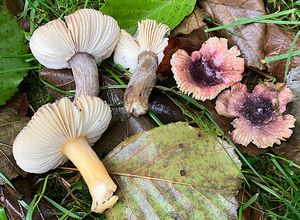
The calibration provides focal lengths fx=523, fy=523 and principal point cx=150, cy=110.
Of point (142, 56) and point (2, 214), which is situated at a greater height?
point (142, 56)

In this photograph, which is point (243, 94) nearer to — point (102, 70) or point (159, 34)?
point (159, 34)

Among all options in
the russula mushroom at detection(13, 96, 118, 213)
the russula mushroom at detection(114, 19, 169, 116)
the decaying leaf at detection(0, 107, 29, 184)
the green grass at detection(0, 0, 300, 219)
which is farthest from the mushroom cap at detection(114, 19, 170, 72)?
the decaying leaf at detection(0, 107, 29, 184)

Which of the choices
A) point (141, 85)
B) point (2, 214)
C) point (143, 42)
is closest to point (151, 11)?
point (143, 42)

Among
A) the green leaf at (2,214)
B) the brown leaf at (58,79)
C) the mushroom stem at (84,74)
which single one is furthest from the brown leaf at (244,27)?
the green leaf at (2,214)

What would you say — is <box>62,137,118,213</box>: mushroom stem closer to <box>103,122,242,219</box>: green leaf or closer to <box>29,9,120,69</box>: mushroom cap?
<box>103,122,242,219</box>: green leaf

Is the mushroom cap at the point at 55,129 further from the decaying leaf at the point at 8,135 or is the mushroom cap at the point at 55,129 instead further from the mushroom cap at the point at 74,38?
the mushroom cap at the point at 74,38

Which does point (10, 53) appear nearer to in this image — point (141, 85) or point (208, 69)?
point (141, 85)

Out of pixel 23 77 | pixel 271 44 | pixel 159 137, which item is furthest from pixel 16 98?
pixel 271 44
